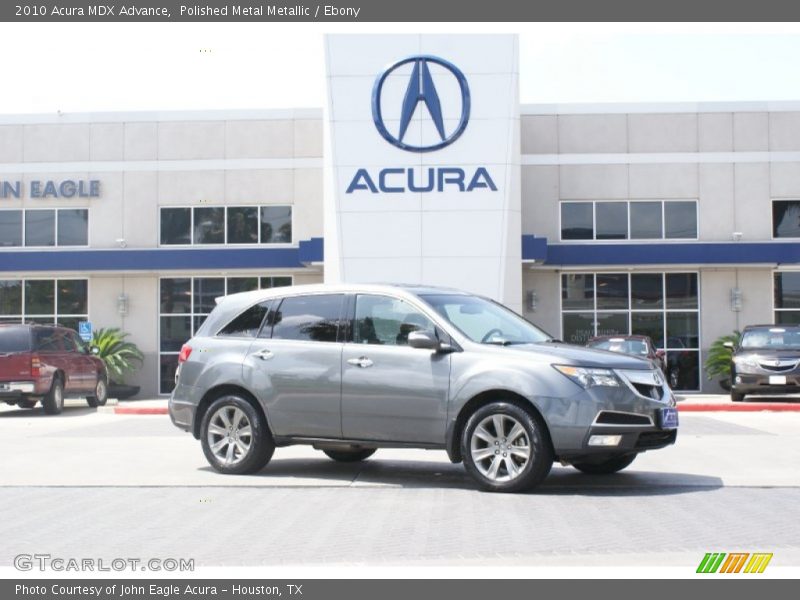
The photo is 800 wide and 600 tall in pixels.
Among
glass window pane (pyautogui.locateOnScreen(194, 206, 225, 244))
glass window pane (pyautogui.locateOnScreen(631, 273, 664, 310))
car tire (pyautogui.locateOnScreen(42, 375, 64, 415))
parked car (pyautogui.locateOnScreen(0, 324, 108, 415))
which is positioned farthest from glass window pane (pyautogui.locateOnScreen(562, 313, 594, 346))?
car tire (pyautogui.locateOnScreen(42, 375, 64, 415))

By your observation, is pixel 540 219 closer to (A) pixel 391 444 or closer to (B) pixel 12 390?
(B) pixel 12 390

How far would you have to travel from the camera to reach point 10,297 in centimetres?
3262

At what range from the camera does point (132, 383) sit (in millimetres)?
31781

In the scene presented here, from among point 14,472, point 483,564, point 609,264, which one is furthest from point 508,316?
point 609,264

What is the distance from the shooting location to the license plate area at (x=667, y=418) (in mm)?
10289

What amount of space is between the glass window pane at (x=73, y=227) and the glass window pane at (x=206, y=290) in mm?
3593

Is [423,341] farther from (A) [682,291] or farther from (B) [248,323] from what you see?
(A) [682,291]

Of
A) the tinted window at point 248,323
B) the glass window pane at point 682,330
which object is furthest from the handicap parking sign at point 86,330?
the tinted window at point 248,323

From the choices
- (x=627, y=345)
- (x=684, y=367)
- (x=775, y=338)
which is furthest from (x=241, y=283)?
(x=775, y=338)

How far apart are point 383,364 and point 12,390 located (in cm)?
1332

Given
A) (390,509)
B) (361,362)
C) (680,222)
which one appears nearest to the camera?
(390,509)

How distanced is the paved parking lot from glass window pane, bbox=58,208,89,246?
1860 cm

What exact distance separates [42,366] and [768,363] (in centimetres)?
1522

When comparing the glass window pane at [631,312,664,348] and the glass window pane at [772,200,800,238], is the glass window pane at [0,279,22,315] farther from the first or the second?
the glass window pane at [772,200,800,238]
